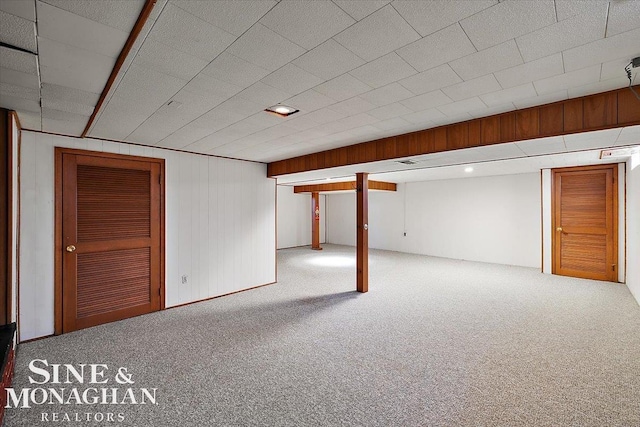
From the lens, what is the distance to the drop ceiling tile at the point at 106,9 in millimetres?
1206

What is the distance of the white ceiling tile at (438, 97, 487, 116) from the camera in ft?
7.84

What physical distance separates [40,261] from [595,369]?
5.35 metres

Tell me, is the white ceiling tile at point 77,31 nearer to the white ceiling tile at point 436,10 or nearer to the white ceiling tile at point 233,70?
the white ceiling tile at point 233,70

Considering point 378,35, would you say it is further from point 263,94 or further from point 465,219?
point 465,219

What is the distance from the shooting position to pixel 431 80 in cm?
198

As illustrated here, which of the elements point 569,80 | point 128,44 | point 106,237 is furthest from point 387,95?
point 106,237

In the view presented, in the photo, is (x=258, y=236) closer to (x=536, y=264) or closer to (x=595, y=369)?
(x=595, y=369)

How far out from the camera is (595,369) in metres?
2.48

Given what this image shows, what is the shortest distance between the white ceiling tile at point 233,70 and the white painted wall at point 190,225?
254 centimetres

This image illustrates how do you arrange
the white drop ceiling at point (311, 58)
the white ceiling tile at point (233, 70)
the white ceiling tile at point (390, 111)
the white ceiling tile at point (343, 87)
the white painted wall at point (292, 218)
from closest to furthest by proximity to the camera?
the white drop ceiling at point (311, 58) → the white ceiling tile at point (233, 70) → the white ceiling tile at point (343, 87) → the white ceiling tile at point (390, 111) → the white painted wall at point (292, 218)

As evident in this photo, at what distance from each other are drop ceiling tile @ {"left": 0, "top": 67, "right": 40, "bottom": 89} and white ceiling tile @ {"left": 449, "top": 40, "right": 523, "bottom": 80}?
2.60 meters

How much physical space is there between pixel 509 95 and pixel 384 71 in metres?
1.10

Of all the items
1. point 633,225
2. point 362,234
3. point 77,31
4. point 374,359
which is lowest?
point 374,359

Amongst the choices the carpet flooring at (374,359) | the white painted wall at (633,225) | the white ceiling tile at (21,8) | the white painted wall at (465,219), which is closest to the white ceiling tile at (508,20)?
the white ceiling tile at (21,8)
